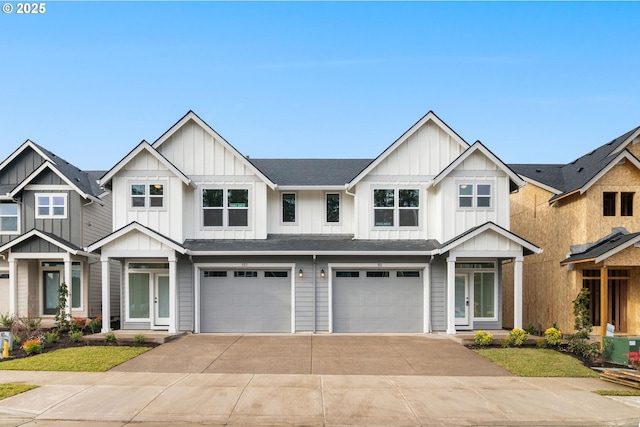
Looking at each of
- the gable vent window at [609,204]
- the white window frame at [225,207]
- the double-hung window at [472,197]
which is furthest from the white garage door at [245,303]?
the gable vent window at [609,204]

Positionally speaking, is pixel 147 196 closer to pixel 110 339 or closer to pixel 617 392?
pixel 110 339

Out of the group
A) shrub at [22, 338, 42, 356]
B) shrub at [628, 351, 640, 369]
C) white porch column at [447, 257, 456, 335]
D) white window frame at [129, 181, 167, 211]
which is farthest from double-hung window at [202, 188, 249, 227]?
shrub at [628, 351, 640, 369]

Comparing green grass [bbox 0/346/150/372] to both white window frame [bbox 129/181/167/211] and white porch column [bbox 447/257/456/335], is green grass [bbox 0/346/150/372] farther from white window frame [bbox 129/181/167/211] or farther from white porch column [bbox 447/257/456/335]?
white porch column [bbox 447/257/456/335]

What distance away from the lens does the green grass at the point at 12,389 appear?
1008 cm

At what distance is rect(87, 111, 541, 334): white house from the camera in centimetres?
1884

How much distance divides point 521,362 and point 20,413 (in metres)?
11.8

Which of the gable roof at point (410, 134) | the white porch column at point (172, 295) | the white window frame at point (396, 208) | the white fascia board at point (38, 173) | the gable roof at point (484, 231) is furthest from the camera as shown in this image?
→ the white fascia board at point (38, 173)

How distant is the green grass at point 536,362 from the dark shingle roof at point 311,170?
28.9 ft

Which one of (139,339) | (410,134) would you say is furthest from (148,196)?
(410,134)

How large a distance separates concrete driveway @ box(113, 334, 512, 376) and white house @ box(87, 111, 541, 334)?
4.55ft

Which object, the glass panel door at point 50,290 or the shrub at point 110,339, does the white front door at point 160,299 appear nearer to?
the shrub at point 110,339

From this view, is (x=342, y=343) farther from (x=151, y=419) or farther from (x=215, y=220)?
(x=151, y=419)

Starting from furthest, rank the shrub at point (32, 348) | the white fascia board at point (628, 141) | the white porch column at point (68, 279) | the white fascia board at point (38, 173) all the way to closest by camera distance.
→ 1. the white fascia board at point (38, 173)
2. the white porch column at point (68, 279)
3. the white fascia board at point (628, 141)
4. the shrub at point (32, 348)

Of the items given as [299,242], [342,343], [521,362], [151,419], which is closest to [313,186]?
[299,242]
